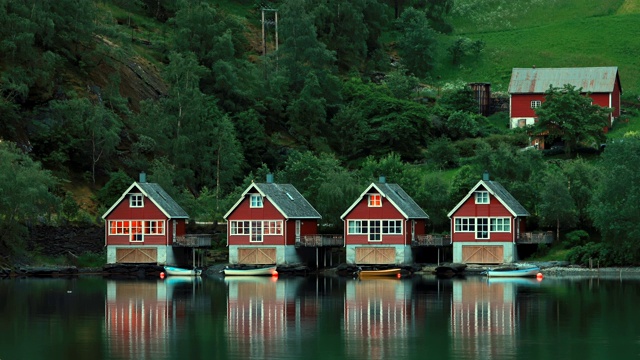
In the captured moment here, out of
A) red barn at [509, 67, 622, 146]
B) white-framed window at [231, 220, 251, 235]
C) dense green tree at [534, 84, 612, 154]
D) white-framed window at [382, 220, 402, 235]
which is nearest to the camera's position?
white-framed window at [382, 220, 402, 235]

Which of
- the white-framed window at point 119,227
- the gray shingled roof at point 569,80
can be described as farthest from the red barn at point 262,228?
the gray shingled roof at point 569,80

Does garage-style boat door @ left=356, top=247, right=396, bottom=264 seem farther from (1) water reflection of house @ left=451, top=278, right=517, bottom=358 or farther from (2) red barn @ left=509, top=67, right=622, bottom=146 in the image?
(2) red barn @ left=509, top=67, right=622, bottom=146

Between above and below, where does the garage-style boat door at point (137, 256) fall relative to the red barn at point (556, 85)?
below

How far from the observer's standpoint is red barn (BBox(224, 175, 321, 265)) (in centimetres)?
10606

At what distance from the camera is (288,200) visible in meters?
108

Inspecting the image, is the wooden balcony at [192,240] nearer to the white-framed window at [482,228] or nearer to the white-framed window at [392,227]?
the white-framed window at [392,227]

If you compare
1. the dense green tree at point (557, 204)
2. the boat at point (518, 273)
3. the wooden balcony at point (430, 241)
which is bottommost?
the boat at point (518, 273)

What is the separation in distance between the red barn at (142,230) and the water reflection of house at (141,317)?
589 inches

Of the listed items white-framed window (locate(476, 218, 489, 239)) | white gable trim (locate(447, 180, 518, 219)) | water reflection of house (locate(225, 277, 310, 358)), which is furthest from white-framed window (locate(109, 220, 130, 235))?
white-framed window (locate(476, 218, 489, 239))

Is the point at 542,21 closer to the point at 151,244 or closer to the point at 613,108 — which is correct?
the point at 613,108

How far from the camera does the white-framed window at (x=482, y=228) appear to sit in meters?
105

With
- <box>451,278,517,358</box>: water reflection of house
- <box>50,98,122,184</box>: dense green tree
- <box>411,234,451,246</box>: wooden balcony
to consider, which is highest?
<box>50,98,122,184</box>: dense green tree

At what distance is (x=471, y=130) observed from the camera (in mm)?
142250

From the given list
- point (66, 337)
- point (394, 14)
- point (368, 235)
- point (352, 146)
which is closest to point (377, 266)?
point (368, 235)
